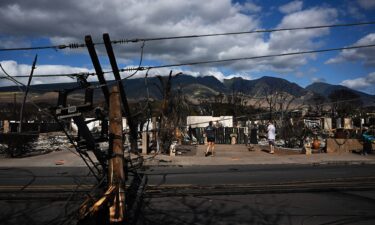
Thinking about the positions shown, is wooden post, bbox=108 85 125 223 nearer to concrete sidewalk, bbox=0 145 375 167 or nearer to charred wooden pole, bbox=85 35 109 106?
charred wooden pole, bbox=85 35 109 106

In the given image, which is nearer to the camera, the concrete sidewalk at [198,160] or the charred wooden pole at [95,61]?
the charred wooden pole at [95,61]

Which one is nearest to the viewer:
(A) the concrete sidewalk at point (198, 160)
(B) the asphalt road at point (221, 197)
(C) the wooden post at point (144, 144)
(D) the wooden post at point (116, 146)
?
(D) the wooden post at point (116, 146)

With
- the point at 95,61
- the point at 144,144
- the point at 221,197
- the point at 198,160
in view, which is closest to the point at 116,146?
the point at 95,61

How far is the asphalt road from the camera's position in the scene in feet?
25.6

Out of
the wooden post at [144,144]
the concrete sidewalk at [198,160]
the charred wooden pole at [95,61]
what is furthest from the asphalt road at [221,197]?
the wooden post at [144,144]

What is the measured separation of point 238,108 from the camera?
2122 inches

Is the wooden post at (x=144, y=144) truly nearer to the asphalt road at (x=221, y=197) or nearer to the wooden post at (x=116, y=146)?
the asphalt road at (x=221, y=197)

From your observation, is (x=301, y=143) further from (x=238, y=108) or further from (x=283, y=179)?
(x=238, y=108)

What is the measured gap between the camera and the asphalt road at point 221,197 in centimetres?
779

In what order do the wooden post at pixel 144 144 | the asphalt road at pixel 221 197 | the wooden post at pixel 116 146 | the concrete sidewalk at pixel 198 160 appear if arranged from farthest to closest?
the wooden post at pixel 144 144 → the concrete sidewalk at pixel 198 160 → the asphalt road at pixel 221 197 → the wooden post at pixel 116 146

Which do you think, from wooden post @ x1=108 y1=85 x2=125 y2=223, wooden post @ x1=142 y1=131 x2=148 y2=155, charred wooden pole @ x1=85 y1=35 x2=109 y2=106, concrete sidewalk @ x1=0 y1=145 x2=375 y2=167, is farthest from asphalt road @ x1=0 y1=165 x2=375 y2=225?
wooden post @ x1=142 y1=131 x2=148 y2=155

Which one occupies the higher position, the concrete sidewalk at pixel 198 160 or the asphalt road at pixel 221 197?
the concrete sidewalk at pixel 198 160

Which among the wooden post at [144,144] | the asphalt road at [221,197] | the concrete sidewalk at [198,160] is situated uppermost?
the wooden post at [144,144]

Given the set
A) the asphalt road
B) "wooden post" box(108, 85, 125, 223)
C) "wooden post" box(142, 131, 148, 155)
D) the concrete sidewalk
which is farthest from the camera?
"wooden post" box(142, 131, 148, 155)
